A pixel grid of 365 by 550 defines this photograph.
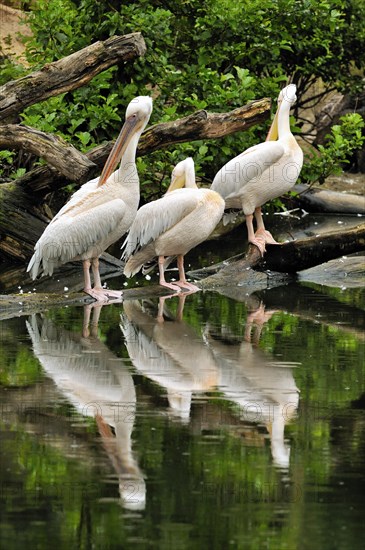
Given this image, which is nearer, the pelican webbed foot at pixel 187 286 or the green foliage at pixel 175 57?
the pelican webbed foot at pixel 187 286

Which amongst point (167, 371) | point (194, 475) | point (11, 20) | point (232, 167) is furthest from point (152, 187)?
point (11, 20)

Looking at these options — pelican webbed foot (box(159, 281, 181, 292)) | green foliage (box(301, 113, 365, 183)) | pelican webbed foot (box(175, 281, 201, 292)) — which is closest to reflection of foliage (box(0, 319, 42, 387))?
pelican webbed foot (box(159, 281, 181, 292))

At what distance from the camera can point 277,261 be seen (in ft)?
33.0

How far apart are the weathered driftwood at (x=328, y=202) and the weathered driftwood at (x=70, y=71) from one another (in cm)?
714

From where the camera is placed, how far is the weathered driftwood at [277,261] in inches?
376

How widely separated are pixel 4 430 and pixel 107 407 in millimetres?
594

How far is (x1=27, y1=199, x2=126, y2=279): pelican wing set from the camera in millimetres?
8648

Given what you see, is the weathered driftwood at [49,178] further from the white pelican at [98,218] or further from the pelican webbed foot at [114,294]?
the pelican webbed foot at [114,294]

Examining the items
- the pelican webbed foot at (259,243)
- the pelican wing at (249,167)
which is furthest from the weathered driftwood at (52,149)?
the pelican webbed foot at (259,243)

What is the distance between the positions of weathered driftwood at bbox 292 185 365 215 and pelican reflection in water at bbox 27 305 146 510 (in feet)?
30.0

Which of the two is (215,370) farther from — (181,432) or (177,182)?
(177,182)

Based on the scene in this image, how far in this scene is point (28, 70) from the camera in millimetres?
13789

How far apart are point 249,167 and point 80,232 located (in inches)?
79.6

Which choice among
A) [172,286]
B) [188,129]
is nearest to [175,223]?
[172,286]
